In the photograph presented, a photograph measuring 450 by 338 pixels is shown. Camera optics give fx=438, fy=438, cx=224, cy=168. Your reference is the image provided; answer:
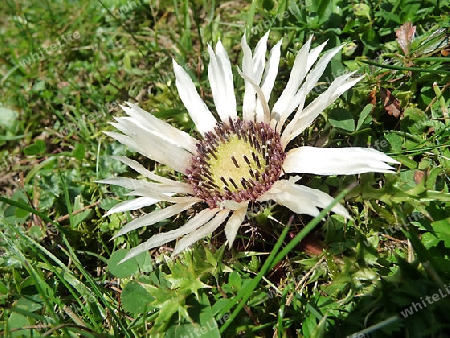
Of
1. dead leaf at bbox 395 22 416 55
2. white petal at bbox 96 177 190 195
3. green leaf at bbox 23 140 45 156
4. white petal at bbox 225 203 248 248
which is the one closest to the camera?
white petal at bbox 225 203 248 248

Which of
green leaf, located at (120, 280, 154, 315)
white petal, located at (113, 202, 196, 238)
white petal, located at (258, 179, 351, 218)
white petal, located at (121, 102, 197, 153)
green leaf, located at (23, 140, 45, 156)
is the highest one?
green leaf, located at (23, 140, 45, 156)

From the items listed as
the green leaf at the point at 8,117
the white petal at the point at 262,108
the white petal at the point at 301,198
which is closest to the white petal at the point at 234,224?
the white petal at the point at 301,198

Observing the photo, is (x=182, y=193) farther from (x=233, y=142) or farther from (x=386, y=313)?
(x=386, y=313)

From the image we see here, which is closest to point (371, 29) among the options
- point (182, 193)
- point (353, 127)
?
point (353, 127)

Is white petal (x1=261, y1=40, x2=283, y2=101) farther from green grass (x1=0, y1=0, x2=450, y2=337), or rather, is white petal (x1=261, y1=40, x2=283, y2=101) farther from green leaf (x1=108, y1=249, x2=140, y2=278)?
green leaf (x1=108, y1=249, x2=140, y2=278)

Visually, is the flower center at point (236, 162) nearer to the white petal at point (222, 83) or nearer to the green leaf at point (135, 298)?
the white petal at point (222, 83)

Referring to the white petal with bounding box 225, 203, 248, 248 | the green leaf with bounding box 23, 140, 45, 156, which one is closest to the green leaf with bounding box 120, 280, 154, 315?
the white petal with bounding box 225, 203, 248, 248
